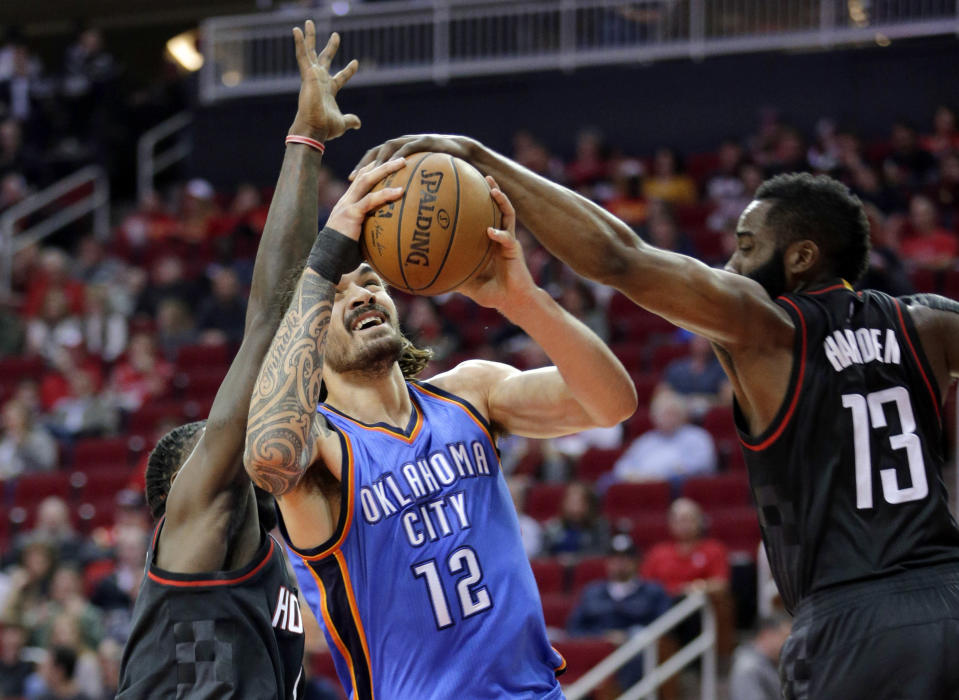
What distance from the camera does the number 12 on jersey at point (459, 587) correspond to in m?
3.68

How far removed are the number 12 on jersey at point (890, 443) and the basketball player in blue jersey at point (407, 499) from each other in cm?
67

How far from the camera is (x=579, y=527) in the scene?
9641 mm

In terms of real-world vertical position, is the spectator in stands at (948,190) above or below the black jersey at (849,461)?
above

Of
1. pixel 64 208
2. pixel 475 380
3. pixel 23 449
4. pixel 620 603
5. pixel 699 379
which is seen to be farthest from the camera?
pixel 64 208

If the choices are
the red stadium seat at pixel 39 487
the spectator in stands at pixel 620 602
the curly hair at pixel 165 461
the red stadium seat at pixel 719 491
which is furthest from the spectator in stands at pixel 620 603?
the red stadium seat at pixel 39 487

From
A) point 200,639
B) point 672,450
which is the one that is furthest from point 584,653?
point 200,639

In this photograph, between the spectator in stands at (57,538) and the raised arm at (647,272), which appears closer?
the raised arm at (647,272)

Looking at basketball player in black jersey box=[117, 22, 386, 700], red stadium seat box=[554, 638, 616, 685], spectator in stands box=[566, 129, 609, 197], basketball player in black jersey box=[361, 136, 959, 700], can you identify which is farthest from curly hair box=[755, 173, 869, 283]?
spectator in stands box=[566, 129, 609, 197]

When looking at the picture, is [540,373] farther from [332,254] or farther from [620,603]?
[620,603]

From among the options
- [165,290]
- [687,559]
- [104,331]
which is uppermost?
[165,290]

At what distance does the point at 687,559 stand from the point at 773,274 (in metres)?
5.29

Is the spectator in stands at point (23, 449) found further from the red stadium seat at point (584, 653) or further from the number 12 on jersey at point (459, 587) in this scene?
the number 12 on jersey at point (459, 587)

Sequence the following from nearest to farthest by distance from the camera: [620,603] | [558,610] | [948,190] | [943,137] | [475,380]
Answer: [475,380] < [620,603] < [558,610] < [948,190] < [943,137]

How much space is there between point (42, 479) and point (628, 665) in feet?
23.1
